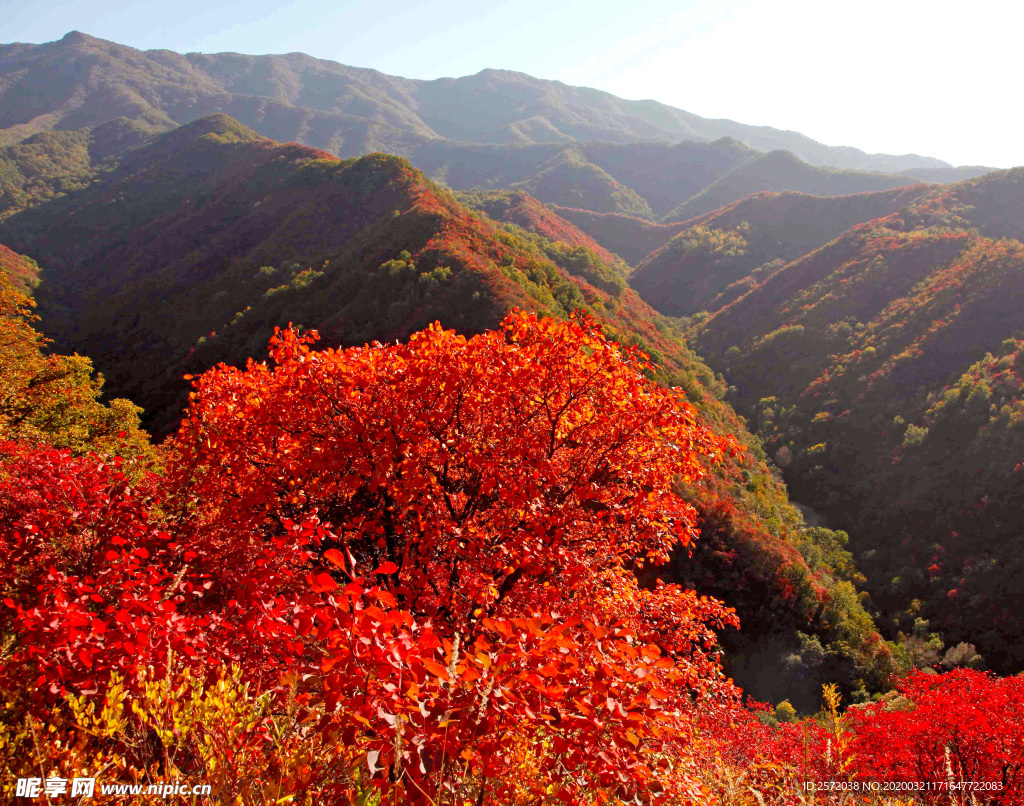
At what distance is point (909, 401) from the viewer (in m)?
46.6

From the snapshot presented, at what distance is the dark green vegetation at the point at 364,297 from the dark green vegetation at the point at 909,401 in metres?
4.88

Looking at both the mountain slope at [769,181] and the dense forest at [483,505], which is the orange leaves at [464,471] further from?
the mountain slope at [769,181]

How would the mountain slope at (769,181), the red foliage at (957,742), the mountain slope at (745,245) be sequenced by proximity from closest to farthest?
1. the red foliage at (957,742)
2. the mountain slope at (745,245)
3. the mountain slope at (769,181)

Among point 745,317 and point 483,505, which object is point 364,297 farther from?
point 745,317

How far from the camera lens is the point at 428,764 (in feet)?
7.05

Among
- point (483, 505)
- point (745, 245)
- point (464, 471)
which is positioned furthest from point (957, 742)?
point (745, 245)

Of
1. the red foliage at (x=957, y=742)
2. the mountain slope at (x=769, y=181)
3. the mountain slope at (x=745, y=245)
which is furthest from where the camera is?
the mountain slope at (x=769, y=181)

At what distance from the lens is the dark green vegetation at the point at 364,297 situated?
79.8 feet

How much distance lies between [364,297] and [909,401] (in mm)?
50118

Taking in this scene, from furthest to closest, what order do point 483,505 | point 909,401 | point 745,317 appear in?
Result: point 745,317, point 909,401, point 483,505

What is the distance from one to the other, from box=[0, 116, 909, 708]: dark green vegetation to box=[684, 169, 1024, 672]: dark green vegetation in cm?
488

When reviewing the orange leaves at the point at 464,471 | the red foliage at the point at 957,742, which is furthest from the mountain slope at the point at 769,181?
the orange leaves at the point at 464,471

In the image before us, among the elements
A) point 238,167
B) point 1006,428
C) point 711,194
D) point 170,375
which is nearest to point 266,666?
point 170,375

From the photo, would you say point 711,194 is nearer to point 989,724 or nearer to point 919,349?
point 919,349
